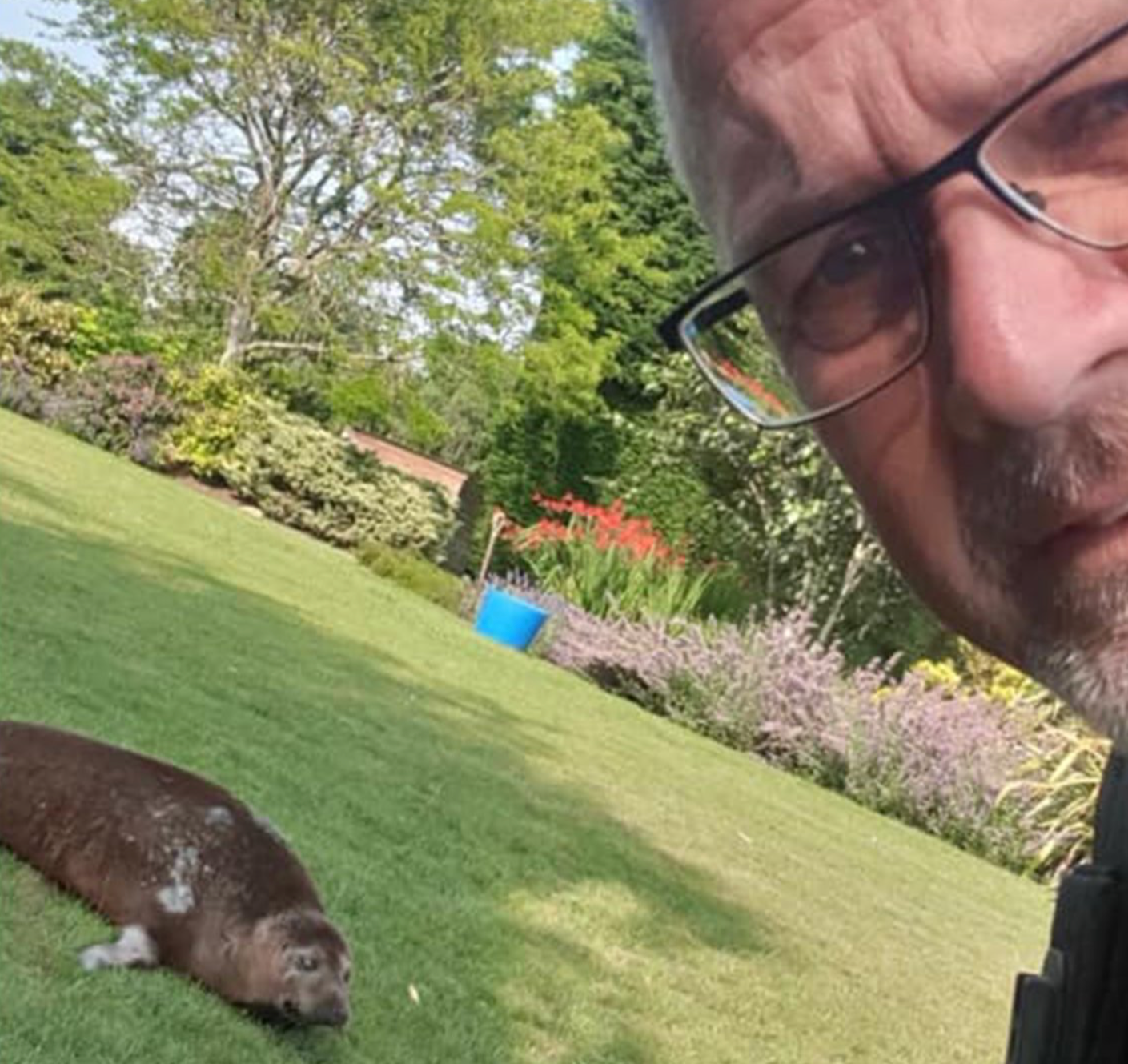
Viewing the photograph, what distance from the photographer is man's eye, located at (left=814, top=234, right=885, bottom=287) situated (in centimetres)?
92

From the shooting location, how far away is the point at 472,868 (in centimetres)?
501

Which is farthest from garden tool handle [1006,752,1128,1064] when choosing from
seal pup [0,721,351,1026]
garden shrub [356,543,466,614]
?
garden shrub [356,543,466,614]

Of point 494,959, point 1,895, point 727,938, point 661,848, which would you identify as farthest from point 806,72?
point 661,848

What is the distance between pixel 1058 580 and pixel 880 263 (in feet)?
0.67

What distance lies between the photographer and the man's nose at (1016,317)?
0.82 m

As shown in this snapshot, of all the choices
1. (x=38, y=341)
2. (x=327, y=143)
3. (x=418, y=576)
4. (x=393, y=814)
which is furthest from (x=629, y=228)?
(x=393, y=814)

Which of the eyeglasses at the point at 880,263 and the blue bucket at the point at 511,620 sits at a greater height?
the eyeglasses at the point at 880,263

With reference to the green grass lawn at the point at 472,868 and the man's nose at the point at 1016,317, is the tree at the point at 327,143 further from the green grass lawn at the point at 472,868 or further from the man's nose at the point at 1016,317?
the man's nose at the point at 1016,317

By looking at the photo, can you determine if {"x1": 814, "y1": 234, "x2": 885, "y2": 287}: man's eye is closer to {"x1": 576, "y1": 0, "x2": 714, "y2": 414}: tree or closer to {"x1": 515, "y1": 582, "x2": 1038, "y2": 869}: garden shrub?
{"x1": 515, "y1": 582, "x2": 1038, "y2": 869}: garden shrub

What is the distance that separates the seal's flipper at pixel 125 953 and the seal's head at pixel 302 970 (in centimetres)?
22

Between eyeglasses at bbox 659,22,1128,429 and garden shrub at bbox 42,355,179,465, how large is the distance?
19.3 m

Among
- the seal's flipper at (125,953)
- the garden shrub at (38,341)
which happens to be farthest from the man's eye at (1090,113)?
the garden shrub at (38,341)

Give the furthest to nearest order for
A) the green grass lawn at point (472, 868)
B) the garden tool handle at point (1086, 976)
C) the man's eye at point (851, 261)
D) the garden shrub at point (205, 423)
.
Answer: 1. the garden shrub at point (205, 423)
2. the green grass lawn at point (472, 868)
3. the garden tool handle at point (1086, 976)
4. the man's eye at point (851, 261)

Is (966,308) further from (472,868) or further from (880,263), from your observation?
(472,868)
